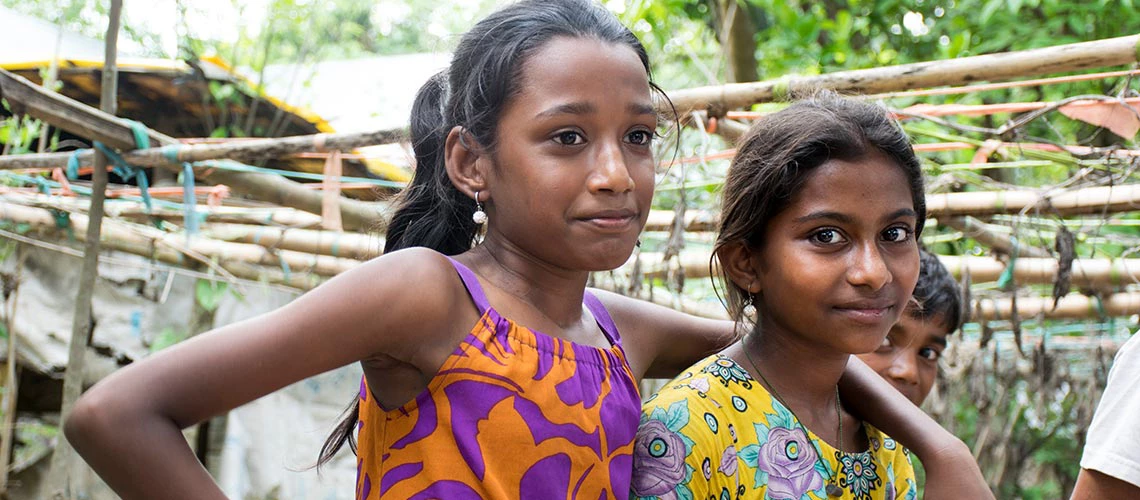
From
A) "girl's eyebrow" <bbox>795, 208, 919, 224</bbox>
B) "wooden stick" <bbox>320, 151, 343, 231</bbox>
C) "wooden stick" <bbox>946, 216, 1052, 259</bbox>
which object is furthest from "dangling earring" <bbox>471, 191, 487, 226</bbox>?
"wooden stick" <bbox>946, 216, 1052, 259</bbox>

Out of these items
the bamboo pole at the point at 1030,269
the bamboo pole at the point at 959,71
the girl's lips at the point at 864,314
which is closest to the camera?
the girl's lips at the point at 864,314

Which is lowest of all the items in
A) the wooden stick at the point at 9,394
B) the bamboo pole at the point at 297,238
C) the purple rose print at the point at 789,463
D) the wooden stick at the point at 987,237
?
the wooden stick at the point at 9,394

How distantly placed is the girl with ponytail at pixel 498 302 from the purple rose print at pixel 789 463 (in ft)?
0.79

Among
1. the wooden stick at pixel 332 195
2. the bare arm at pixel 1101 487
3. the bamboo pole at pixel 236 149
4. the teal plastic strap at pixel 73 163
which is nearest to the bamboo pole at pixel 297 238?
the wooden stick at pixel 332 195

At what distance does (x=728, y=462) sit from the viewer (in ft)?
5.58

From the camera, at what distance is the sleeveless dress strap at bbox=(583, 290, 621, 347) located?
6.31 ft

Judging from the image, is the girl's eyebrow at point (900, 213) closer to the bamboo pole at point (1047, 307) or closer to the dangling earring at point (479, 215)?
the dangling earring at point (479, 215)

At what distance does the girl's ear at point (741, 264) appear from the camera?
1.92 metres

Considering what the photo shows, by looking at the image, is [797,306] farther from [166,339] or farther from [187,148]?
[166,339]

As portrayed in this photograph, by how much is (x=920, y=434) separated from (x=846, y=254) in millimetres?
407

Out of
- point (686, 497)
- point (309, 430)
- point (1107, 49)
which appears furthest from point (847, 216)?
point (309, 430)

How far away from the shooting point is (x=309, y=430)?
18.5ft

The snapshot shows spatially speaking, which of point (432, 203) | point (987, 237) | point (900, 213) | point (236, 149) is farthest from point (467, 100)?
point (987, 237)

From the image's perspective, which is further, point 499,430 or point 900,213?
point 900,213
